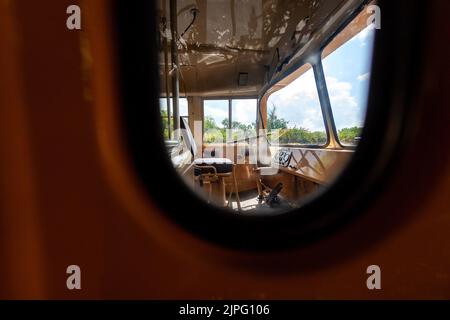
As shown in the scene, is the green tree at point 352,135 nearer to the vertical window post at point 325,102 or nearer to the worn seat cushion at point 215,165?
the vertical window post at point 325,102

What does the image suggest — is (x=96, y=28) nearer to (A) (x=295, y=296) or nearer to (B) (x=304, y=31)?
(A) (x=295, y=296)

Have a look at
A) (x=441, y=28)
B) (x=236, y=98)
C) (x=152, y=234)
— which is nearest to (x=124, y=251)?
(x=152, y=234)

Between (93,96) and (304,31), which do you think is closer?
(93,96)

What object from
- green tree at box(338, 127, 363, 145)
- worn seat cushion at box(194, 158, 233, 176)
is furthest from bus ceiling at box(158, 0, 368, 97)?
worn seat cushion at box(194, 158, 233, 176)

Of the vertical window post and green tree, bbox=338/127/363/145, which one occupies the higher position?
the vertical window post

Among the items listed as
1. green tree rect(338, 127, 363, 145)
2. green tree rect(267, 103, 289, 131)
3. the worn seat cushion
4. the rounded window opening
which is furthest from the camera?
green tree rect(267, 103, 289, 131)

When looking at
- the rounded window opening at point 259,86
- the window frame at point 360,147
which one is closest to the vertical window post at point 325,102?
the rounded window opening at point 259,86

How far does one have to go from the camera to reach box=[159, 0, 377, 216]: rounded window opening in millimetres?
1481

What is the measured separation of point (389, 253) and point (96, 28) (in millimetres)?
747

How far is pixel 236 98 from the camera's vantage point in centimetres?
412

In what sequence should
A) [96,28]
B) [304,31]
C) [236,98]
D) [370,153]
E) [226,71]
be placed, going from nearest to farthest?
1. [96,28]
2. [370,153]
3. [304,31]
4. [226,71]
5. [236,98]

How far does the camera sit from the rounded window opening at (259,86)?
1481mm

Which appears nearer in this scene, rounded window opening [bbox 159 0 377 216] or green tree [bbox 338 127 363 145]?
green tree [bbox 338 127 363 145]

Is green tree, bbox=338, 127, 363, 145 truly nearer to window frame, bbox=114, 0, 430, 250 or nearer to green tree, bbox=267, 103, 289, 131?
window frame, bbox=114, 0, 430, 250
